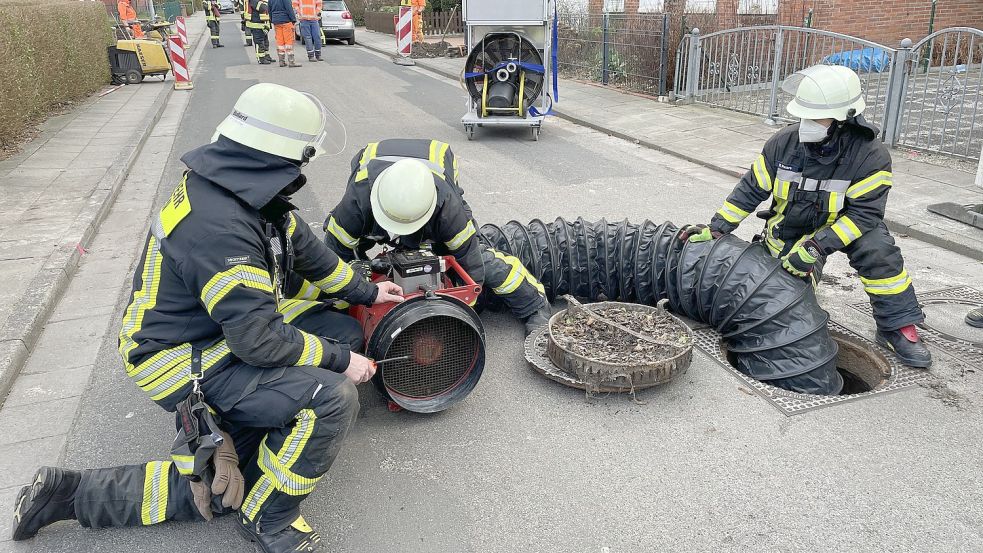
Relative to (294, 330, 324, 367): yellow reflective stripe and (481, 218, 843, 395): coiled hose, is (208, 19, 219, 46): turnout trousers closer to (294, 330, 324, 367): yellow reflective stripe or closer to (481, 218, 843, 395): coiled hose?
(481, 218, 843, 395): coiled hose

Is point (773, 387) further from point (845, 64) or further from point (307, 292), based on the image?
point (845, 64)

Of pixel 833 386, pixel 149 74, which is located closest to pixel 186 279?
pixel 833 386

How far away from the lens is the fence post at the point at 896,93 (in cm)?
785

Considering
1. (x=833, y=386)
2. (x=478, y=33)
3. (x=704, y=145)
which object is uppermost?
(x=478, y=33)

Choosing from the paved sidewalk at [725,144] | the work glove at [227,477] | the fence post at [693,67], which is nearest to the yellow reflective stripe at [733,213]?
the paved sidewalk at [725,144]

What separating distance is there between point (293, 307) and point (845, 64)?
9496 millimetres

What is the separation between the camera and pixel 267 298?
8.09 ft

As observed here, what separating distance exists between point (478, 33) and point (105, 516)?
8172 millimetres

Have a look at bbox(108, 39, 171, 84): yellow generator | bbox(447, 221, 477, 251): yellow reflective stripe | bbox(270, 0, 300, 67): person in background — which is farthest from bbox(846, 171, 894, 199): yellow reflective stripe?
bbox(270, 0, 300, 67): person in background

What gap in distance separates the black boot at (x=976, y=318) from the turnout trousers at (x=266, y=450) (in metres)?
3.87

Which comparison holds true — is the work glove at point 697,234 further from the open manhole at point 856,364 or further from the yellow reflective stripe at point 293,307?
the yellow reflective stripe at point 293,307

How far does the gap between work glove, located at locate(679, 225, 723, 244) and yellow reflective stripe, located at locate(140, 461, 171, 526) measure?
10.5ft

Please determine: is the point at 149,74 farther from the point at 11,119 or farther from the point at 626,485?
the point at 626,485

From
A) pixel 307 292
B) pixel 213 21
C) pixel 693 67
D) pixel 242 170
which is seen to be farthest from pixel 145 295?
pixel 213 21
